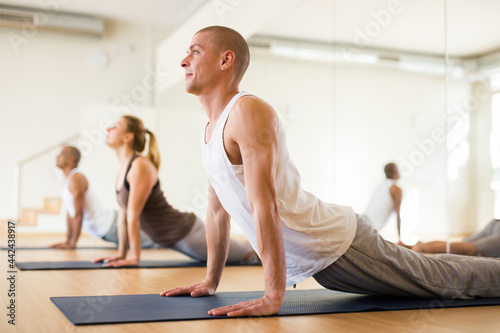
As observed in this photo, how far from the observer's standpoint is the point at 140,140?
136 inches

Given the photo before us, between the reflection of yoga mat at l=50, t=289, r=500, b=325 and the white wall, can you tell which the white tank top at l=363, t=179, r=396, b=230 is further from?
the white wall

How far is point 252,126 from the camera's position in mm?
1629

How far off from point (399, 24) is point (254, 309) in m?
2.49

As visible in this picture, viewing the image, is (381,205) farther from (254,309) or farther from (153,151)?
(254,309)

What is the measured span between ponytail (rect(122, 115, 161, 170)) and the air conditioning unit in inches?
185

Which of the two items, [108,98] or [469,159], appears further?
[108,98]

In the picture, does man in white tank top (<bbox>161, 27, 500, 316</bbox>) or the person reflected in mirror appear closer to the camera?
man in white tank top (<bbox>161, 27, 500, 316</bbox>)

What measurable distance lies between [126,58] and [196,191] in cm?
282

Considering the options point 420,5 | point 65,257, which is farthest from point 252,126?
point 65,257

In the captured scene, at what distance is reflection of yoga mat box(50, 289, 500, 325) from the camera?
5.22ft

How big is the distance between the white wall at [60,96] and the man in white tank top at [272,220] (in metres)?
5.67

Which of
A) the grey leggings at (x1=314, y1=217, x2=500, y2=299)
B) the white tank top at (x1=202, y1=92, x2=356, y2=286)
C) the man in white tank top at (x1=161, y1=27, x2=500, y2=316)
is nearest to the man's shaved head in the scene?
the man in white tank top at (x1=161, y1=27, x2=500, y2=316)

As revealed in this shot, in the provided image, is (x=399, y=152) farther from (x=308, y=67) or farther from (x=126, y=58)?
(x=126, y=58)

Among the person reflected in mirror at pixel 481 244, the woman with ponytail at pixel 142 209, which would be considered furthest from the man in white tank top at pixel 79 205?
the person reflected in mirror at pixel 481 244
